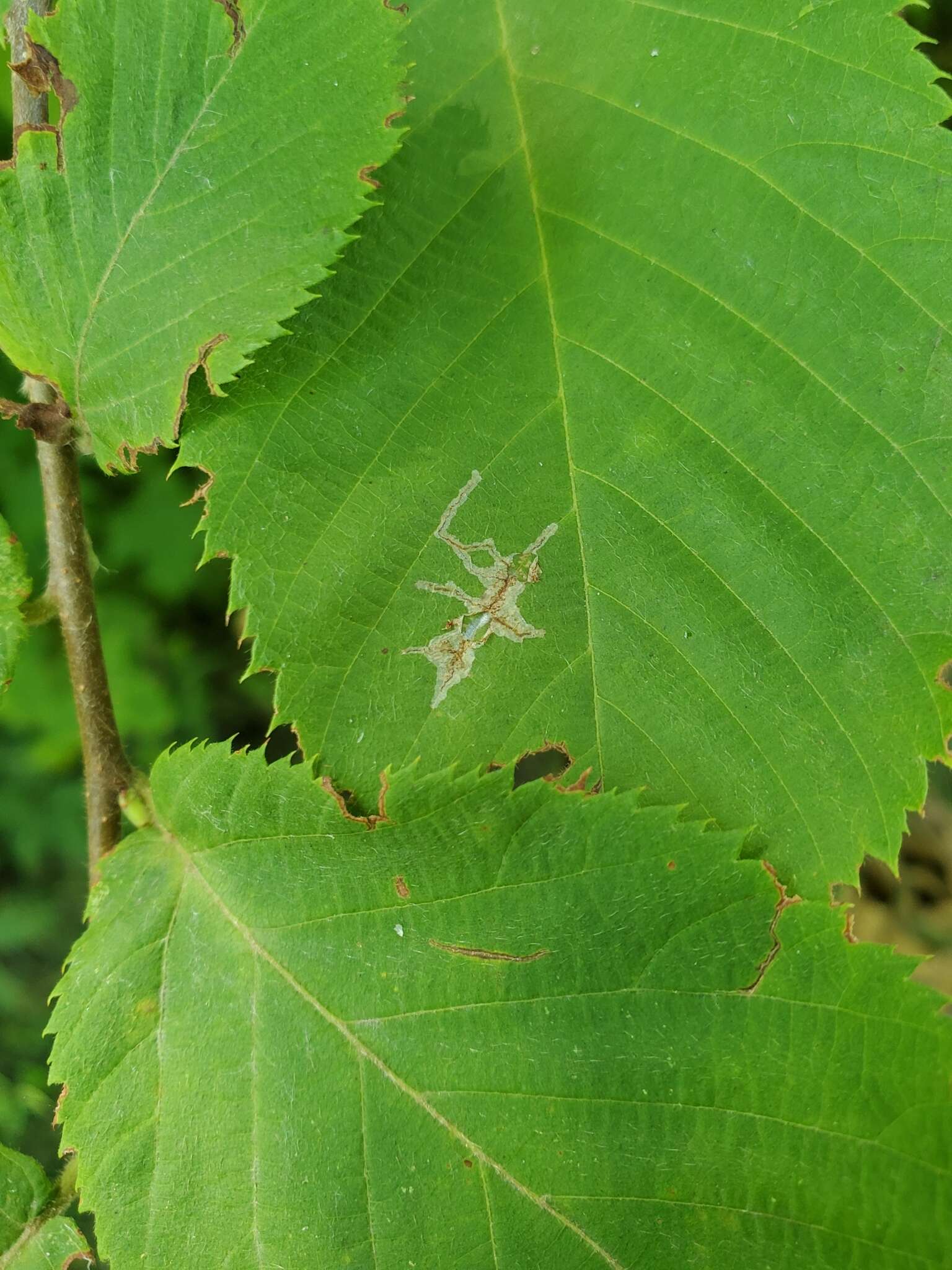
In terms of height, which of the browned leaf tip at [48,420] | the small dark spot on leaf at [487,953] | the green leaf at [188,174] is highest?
the green leaf at [188,174]

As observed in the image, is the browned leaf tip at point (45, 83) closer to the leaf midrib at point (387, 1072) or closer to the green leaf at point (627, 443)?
the green leaf at point (627, 443)

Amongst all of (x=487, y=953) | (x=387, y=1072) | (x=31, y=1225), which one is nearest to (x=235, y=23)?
(x=487, y=953)

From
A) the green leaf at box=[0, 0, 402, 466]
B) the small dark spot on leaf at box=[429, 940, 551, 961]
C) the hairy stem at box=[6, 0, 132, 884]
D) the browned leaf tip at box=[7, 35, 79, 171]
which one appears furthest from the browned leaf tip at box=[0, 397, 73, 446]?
the small dark spot on leaf at box=[429, 940, 551, 961]

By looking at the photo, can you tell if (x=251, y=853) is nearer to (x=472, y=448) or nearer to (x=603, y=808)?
(x=603, y=808)

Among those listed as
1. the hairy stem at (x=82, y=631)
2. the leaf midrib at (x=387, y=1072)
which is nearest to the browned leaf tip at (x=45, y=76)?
the hairy stem at (x=82, y=631)

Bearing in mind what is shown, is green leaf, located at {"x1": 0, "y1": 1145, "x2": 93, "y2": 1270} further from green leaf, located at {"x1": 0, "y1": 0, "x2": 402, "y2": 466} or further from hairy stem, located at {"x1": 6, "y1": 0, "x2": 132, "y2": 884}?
green leaf, located at {"x1": 0, "y1": 0, "x2": 402, "y2": 466}
